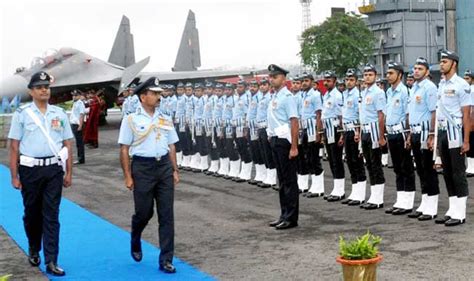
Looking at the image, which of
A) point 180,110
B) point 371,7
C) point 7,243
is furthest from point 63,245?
point 371,7

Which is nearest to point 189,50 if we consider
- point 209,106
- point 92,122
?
point 92,122

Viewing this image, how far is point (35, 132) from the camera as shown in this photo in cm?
710

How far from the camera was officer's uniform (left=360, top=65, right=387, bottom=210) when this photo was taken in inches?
387

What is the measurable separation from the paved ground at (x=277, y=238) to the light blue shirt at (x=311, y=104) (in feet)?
5.22

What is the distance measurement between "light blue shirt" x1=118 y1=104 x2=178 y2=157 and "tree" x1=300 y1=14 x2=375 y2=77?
154 feet

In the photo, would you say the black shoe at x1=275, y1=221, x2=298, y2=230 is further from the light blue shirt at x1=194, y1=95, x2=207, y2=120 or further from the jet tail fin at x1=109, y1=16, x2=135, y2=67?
the jet tail fin at x1=109, y1=16, x2=135, y2=67

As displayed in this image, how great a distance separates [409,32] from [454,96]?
153ft

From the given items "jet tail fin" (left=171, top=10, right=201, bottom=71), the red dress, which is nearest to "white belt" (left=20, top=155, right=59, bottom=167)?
the red dress

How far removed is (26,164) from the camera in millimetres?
7039

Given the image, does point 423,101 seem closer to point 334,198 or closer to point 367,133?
point 367,133

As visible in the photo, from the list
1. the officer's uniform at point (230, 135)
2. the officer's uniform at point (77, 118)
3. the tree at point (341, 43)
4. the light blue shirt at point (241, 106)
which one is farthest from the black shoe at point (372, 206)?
the tree at point (341, 43)

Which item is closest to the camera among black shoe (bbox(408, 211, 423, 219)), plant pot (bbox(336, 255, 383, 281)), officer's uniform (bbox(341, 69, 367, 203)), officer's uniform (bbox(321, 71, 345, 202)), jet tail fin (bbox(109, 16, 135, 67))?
plant pot (bbox(336, 255, 383, 281))

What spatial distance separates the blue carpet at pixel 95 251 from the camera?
6.86 meters

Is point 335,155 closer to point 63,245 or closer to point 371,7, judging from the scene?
point 63,245
